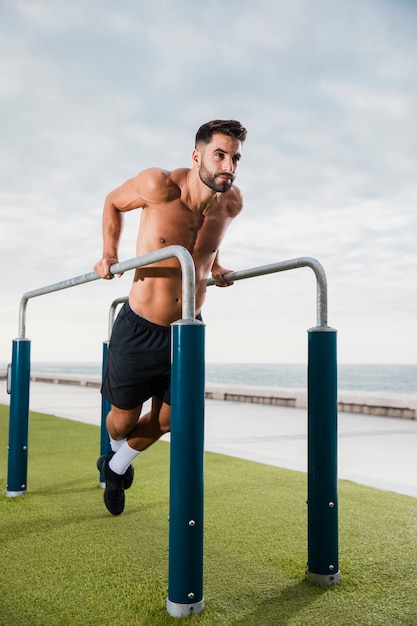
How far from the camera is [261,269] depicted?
7.00 ft

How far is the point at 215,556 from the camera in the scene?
2025 millimetres

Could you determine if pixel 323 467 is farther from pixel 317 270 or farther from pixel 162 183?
pixel 162 183

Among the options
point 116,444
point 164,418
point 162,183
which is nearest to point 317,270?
point 162,183

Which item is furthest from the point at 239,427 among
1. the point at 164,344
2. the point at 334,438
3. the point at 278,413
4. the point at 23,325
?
the point at 334,438

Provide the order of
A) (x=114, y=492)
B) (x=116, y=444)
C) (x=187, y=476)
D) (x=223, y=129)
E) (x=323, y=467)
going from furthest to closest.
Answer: (x=116, y=444) < (x=114, y=492) < (x=223, y=129) < (x=323, y=467) < (x=187, y=476)

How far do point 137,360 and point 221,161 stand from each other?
83cm

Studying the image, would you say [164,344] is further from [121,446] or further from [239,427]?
[239,427]

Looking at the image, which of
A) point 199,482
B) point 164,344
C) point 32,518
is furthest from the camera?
point 32,518

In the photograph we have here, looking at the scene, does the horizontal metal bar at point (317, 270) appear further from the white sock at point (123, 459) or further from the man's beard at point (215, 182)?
the white sock at point (123, 459)

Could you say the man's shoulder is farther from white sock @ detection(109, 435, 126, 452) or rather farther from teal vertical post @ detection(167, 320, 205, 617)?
white sock @ detection(109, 435, 126, 452)

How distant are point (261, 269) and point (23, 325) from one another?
1363 mm

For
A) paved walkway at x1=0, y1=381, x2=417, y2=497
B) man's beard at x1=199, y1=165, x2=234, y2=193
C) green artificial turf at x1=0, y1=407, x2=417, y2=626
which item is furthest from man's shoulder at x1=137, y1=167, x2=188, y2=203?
paved walkway at x1=0, y1=381, x2=417, y2=497

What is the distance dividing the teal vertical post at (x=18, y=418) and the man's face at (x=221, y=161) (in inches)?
54.7

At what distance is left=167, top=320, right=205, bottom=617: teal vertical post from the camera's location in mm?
1487
